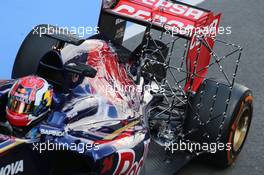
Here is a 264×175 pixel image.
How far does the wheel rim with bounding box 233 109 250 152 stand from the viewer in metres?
4.48

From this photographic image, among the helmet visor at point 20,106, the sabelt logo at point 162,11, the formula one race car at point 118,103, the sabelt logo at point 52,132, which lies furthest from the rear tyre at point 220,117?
the helmet visor at point 20,106

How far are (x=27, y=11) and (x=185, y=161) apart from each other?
2602mm

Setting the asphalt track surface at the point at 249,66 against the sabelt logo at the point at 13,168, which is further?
the asphalt track surface at the point at 249,66

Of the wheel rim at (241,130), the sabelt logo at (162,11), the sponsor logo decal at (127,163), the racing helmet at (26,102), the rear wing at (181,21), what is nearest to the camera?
the racing helmet at (26,102)

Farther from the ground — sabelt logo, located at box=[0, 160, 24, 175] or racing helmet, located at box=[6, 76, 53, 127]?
racing helmet, located at box=[6, 76, 53, 127]

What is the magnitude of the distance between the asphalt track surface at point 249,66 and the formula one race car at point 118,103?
0.40 ft

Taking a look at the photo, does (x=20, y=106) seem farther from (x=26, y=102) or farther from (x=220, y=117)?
(x=220, y=117)

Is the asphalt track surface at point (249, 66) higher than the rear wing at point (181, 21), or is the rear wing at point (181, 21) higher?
the rear wing at point (181, 21)

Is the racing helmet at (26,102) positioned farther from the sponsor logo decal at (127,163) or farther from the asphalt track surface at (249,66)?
the asphalt track surface at (249,66)

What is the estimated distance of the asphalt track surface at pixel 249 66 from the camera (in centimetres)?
451

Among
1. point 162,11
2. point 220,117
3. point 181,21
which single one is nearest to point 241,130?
point 220,117

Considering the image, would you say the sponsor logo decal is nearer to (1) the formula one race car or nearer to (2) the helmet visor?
(1) the formula one race car

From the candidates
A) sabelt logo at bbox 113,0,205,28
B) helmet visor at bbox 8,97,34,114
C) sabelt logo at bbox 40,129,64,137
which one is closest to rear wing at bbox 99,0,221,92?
sabelt logo at bbox 113,0,205,28

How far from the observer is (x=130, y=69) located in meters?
4.27
